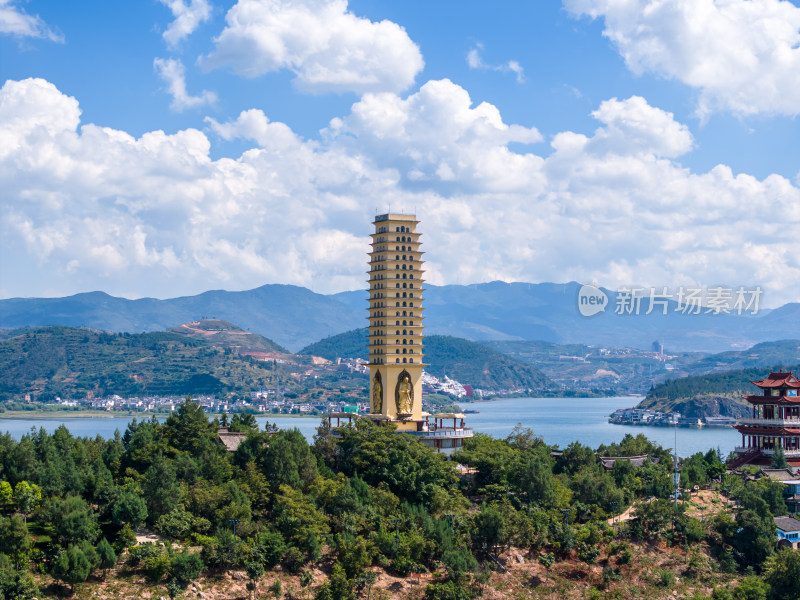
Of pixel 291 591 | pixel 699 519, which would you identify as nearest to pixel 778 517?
pixel 699 519

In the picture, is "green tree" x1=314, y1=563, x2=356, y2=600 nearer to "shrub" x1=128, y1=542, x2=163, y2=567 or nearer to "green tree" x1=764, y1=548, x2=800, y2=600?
"shrub" x1=128, y1=542, x2=163, y2=567

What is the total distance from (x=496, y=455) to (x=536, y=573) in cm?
941

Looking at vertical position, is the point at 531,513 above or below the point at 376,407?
below

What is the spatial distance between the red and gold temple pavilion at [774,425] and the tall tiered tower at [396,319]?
21.2 metres

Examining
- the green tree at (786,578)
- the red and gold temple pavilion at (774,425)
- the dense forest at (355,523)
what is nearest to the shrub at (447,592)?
the dense forest at (355,523)

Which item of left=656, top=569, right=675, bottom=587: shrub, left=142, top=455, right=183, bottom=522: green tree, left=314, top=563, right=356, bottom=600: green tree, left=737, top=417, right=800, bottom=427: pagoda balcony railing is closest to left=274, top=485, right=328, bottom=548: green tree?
left=314, top=563, right=356, bottom=600: green tree

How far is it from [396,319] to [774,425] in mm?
24642

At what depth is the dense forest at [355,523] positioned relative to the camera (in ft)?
127

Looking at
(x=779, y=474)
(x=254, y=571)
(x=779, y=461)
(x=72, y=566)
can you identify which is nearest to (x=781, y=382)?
(x=779, y=461)

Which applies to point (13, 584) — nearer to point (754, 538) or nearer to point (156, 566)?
point (156, 566)

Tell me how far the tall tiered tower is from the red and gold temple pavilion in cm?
2121

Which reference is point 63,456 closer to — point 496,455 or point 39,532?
point 39,532

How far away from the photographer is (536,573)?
143 feet

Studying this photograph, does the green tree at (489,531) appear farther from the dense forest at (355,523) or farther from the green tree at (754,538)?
the green tree at (754,538)
